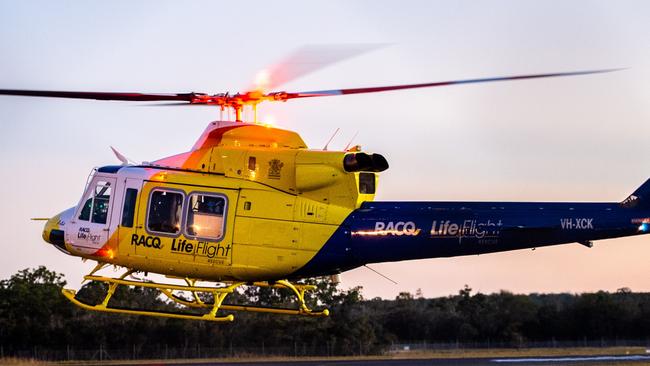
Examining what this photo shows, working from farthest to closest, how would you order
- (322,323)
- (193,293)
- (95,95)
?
(322,323) < (193,293) < (95,95)

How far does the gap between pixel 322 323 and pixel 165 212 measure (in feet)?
105

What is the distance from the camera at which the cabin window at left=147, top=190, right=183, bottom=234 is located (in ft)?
77.2

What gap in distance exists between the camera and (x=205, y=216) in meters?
23.3

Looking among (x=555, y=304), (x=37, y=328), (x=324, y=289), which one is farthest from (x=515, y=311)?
(x=37, y=328)

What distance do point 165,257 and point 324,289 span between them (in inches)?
1292

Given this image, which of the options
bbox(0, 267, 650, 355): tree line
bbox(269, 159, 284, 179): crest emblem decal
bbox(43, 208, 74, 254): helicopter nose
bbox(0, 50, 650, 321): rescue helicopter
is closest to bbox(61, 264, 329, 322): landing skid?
bbox(0, 50, 650, 321): rescue helicopter

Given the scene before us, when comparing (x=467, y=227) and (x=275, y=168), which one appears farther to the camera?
(x=275, y=168)

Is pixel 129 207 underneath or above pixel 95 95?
underneath

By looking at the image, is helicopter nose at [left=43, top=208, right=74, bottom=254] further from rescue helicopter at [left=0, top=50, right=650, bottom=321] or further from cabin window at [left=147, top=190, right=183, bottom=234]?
cabin window at [left=147, top=190, right=183, bottom=234]

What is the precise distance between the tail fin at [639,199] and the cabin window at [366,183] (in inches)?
215

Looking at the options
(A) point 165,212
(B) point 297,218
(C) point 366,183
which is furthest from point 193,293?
(C) point 366,183

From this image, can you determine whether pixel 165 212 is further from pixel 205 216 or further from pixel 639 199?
pixel 639 199

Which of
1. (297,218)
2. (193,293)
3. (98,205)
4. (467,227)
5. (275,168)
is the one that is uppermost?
(275,168)

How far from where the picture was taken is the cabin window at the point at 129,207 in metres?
24.0
